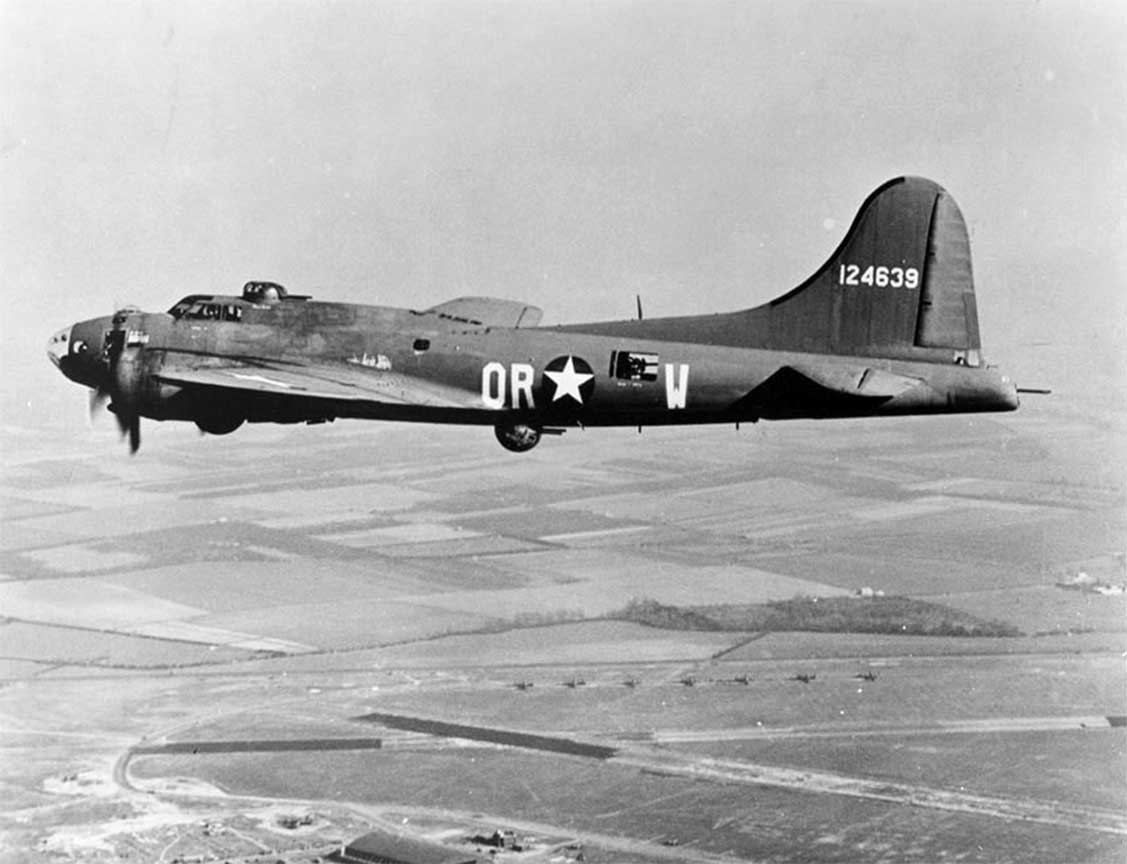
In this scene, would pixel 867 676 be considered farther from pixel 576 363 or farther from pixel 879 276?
pixel 576 363

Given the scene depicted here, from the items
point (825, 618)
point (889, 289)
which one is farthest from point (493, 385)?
point (825, 618)

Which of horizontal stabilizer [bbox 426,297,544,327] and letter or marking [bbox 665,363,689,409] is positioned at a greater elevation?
horizontal stabilizer [bbox 426,297,544,327]

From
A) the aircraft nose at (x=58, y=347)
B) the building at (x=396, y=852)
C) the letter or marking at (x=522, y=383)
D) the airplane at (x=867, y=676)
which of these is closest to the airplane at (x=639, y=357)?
the letter or marking at (x=522, y=383)

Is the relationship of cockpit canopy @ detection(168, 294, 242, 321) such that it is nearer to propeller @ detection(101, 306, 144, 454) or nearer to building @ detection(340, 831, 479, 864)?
propeller @ detection(101, 306, 144, 454)

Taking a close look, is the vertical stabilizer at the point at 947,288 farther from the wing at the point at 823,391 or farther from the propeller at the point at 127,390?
the propeller at the point at 127,390

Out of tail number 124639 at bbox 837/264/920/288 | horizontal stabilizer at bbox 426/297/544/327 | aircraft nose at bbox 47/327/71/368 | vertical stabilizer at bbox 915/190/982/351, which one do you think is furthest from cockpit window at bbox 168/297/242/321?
vertical stabilizer at bbox 915/190/982/351

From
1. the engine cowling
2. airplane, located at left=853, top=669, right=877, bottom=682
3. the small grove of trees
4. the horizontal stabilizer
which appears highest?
the horizontal stabilizer
